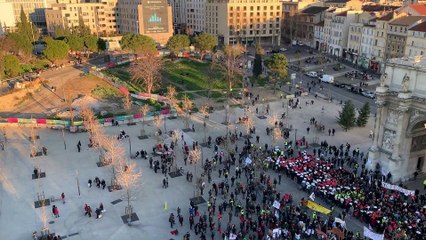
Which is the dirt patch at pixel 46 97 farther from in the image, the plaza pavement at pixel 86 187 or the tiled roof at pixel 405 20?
the tiled roof at pixel 405 20

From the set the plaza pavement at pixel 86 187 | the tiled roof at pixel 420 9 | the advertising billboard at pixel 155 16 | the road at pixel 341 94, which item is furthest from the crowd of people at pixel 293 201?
the advertising billboard at pixel 155 16

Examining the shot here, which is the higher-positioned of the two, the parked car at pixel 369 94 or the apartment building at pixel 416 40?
the apartment building at pixel 416 40

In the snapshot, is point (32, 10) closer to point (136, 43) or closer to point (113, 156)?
point (136, 43)

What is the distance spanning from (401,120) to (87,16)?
133m

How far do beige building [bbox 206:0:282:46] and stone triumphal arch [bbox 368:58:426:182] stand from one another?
90936 millimetres

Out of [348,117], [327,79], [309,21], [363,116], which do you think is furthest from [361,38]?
[348,117]

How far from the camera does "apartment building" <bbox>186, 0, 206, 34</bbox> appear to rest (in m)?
145

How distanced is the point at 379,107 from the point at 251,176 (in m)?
15.8

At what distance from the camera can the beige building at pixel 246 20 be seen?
425 ft

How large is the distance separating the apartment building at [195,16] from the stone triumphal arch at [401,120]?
10806 centimetres

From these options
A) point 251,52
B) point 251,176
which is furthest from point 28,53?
point 251,176

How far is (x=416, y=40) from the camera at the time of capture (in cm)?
7981

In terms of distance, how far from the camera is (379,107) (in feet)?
140

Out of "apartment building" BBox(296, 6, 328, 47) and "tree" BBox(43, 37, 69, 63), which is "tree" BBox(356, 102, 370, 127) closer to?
"apartment building" BBox(296, 6, 328, 47)
